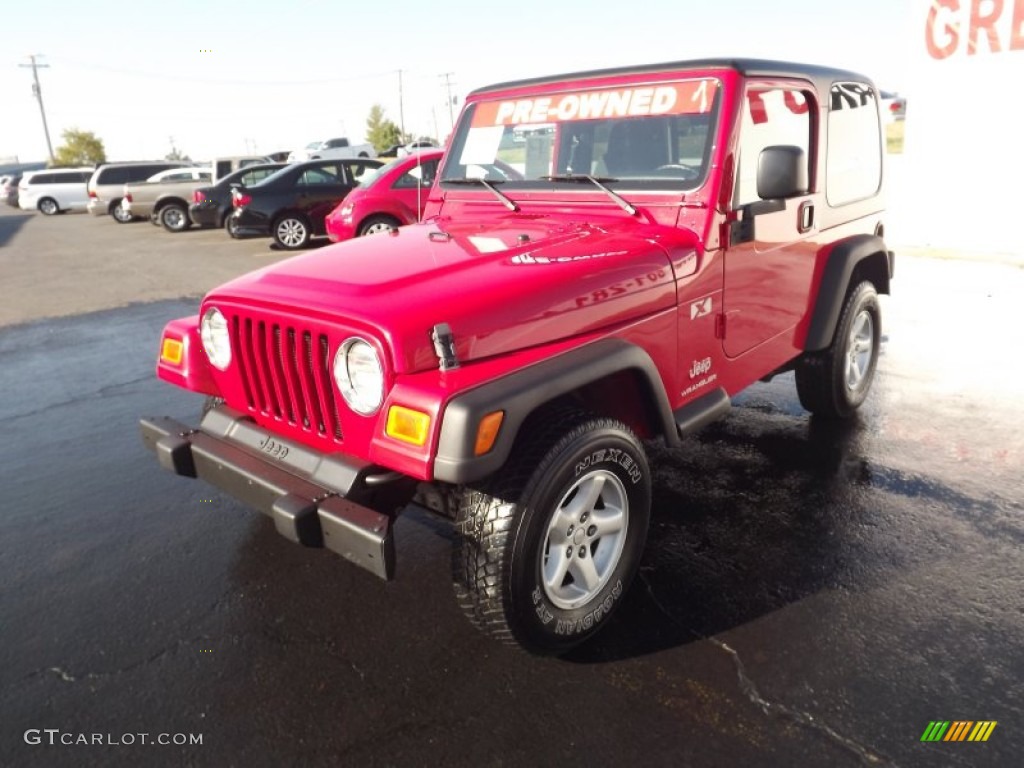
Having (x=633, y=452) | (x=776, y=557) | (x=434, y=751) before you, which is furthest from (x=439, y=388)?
(x=776, y=557)

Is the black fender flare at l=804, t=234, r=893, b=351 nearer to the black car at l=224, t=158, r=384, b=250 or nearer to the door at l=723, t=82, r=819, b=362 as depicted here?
the door at l=723, t=82, r=819, b=362

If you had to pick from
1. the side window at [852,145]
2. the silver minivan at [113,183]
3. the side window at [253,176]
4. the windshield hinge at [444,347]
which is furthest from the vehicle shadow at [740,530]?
the silver minivan at [113,183]

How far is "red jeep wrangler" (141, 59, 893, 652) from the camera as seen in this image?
2.40 m

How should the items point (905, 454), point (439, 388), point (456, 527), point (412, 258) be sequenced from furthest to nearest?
point (905, 454)
point (412, 258)
point (456, 527)
point (439, 388)

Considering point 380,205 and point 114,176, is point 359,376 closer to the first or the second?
point 380,205

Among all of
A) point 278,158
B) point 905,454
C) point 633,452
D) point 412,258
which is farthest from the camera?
point 278,158

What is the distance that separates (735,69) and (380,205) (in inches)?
335

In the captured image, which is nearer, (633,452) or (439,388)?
(439,388)

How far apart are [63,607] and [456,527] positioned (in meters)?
1.81

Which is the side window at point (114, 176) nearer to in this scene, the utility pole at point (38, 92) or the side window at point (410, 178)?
the side window at point (410, 178)

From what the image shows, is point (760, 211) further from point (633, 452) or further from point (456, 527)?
point (456, 527)

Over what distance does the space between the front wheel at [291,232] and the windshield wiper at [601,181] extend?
1118 centimetres

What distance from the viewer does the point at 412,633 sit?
2.89 m

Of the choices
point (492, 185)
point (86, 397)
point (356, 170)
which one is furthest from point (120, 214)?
point (492, 185)
